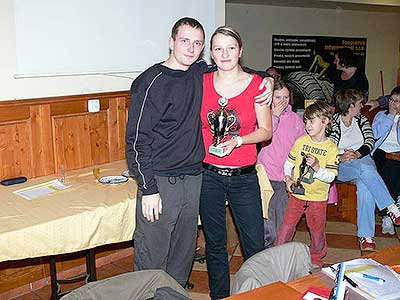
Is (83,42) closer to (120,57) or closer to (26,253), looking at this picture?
(120,57)

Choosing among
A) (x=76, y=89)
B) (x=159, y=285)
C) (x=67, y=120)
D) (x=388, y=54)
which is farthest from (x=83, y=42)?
(x=388, y=54)

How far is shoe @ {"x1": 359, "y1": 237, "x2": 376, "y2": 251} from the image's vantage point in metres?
3.88

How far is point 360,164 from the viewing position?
4070 millimetres

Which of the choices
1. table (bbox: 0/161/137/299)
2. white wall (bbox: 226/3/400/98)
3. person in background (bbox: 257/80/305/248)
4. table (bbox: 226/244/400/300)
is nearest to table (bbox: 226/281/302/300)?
table (bbox: 226/244/400/300)

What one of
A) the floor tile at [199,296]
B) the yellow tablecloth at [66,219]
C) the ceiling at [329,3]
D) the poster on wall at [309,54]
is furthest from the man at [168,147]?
the ceiling at [329,3]

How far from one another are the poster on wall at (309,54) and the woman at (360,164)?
2.31 metres

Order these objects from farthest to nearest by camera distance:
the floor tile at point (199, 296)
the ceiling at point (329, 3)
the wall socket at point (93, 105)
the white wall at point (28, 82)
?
1. the ceiling at point (329, 3)
2. the wall socket at point (93, 105)
3. the floor tile at point (199, 296)
4. the white wall at point (28, 82)

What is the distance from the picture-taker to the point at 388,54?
914 cm

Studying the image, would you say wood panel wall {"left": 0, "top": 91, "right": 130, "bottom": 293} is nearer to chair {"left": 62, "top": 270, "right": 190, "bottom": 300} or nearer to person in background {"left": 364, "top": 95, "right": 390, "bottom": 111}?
chair {"left": 62, "top": 270, "right": 190, "bottom": 300}

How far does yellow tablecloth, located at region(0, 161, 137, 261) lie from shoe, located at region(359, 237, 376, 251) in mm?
1946

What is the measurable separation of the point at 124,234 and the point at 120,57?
134cm

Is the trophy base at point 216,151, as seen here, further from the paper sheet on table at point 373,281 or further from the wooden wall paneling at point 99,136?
the wooden wall paneling at point 99,136

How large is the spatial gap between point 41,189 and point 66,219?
485 mm

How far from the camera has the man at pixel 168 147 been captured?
232 cm
